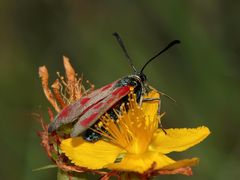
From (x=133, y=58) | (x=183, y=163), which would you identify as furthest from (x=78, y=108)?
(x=133, y=58)

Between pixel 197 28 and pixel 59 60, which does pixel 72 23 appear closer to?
pixel 59 60

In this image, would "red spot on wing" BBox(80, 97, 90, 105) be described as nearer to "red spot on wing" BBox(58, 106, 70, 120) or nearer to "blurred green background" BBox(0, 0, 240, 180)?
"red spot on wing" BBox(58, 106, 70, 120)

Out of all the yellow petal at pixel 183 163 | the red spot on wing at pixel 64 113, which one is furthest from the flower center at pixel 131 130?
the yellow petal at pixel 183 163

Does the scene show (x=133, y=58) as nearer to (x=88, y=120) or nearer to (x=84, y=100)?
(x=84, y=100)

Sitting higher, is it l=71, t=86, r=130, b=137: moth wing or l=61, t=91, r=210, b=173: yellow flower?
l=71, t=86, r=130, b=137: moth wing

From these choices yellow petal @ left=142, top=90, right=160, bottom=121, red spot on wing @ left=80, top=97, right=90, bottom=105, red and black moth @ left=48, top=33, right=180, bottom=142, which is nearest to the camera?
red and black moth @ left=48, top=33, right=180, bottom=142

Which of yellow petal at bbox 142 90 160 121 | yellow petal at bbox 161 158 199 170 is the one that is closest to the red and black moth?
yellow petal at bbox 142 90 160 121
